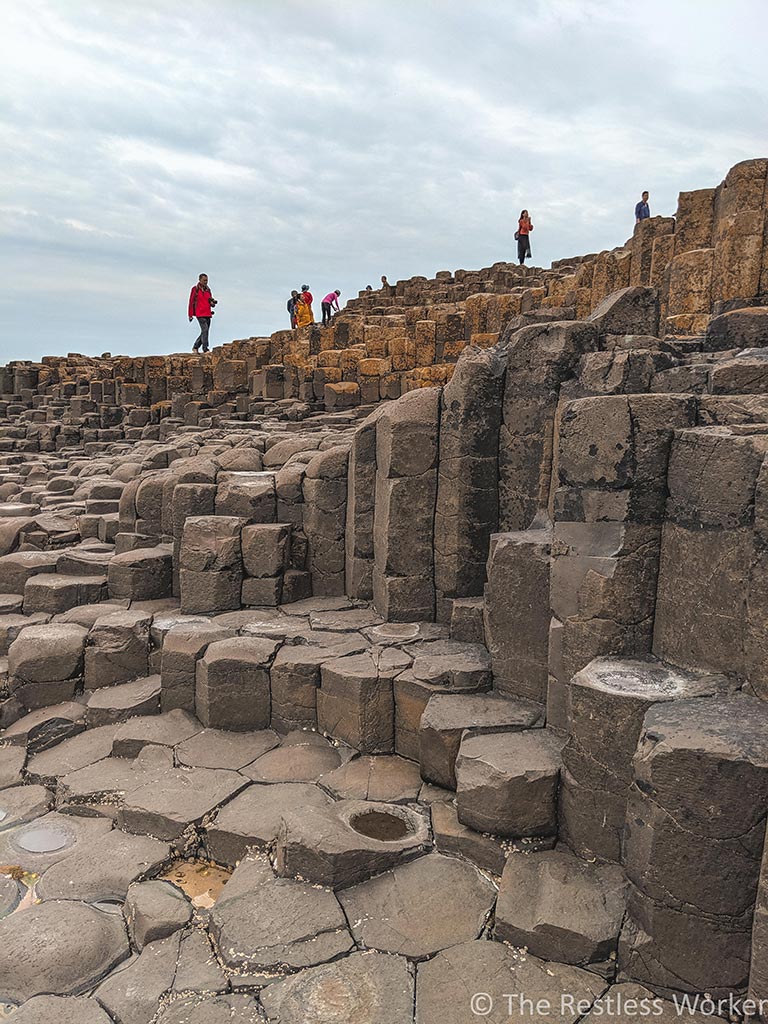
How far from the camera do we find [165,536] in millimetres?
7934

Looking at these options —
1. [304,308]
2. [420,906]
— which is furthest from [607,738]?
[304,308]

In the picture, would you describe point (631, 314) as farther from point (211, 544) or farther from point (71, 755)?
point (71, 755)

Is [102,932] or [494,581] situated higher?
[494,581]

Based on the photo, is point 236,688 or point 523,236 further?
point 523,236

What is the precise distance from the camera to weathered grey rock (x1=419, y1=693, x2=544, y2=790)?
4324 millimetres

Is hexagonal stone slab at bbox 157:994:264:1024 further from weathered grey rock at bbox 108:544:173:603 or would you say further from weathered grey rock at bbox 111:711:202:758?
weathered grey rock at bbox 108:544:173:603

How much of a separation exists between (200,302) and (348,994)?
63.6ft

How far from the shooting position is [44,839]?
176 inches

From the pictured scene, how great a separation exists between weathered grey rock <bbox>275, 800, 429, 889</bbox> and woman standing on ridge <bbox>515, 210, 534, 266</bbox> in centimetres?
2376

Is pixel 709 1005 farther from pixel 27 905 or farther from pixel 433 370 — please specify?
pixel 433 370

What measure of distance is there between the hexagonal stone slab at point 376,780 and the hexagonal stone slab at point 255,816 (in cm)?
14

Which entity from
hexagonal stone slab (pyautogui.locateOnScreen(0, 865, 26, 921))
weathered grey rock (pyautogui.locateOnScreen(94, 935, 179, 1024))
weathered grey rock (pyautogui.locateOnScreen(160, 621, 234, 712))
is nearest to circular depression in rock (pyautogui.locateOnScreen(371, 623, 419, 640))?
weathered grey rock (pyautogui.locateOnScreen(160, 621, 234, 712))

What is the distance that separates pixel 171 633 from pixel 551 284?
1372 cm

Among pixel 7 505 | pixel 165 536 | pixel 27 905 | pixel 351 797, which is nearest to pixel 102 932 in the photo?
pixel 27 905
